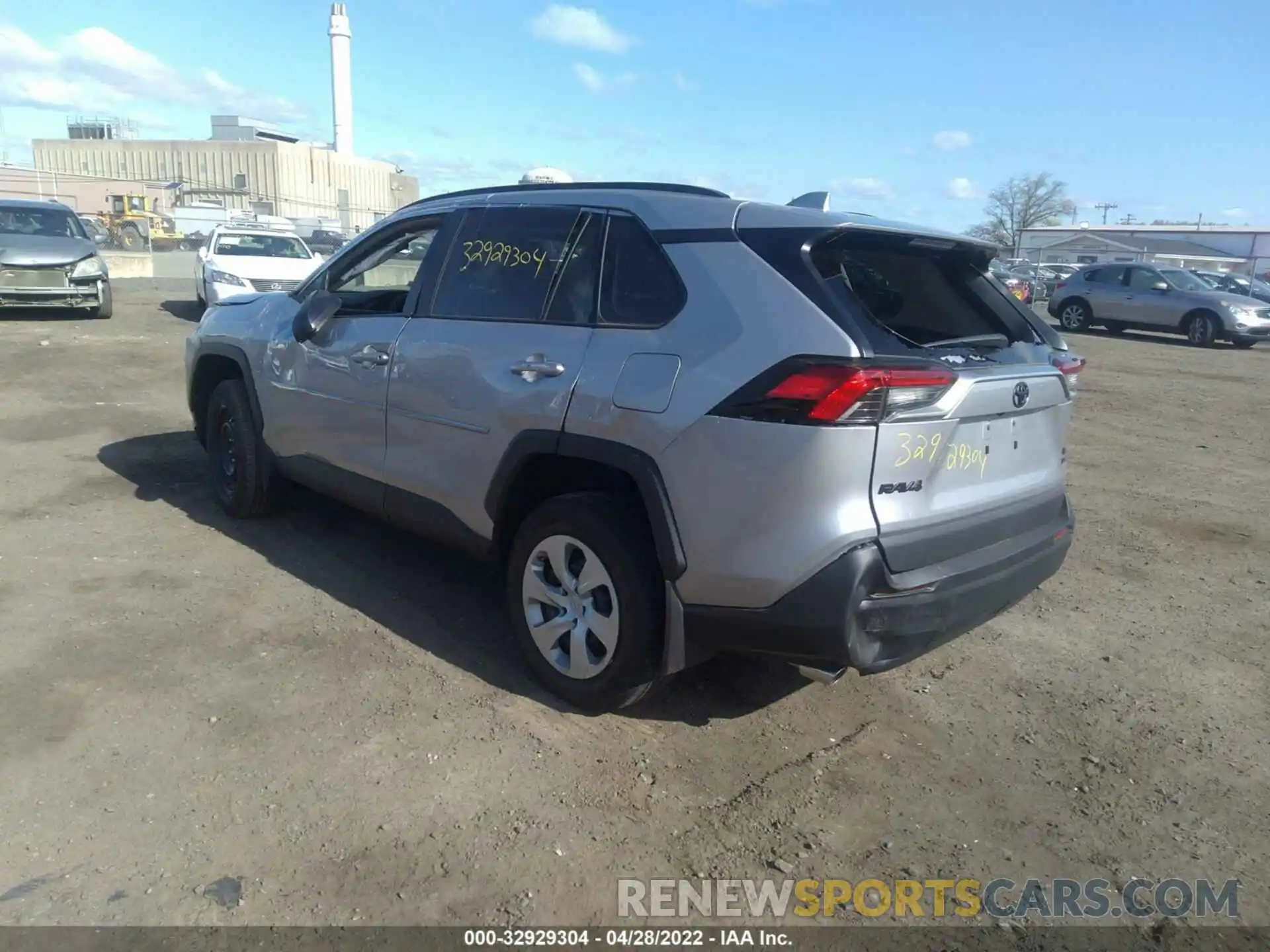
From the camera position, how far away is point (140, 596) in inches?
182

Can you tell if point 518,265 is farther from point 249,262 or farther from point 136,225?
point 136,225

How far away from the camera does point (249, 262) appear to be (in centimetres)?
1497

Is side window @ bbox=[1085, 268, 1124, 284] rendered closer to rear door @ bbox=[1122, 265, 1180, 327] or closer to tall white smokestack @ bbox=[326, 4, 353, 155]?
rear door @ bbox=[1122, 265, 1180, 327]

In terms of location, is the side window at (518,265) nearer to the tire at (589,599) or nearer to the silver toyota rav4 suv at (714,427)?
the silver toyota rav4 suv at (714,427)

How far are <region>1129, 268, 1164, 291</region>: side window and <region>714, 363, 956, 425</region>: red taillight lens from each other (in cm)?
2000

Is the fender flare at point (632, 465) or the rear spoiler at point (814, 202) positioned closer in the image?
the fender flare at point (632, 465)

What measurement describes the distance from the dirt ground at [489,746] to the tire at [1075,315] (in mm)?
16981

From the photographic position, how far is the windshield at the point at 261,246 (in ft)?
51.8

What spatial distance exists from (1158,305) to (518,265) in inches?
766

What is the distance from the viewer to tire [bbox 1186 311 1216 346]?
61.9ft

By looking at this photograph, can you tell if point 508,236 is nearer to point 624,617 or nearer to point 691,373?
point 691,373

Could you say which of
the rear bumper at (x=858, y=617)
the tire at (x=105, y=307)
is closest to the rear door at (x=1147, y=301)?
the tire at (x=105, y=307)

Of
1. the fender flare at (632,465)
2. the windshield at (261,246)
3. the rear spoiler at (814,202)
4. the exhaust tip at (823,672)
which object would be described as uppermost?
the windshield at (261,246)

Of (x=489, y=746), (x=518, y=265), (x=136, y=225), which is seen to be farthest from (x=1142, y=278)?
(x=136, y=225)
